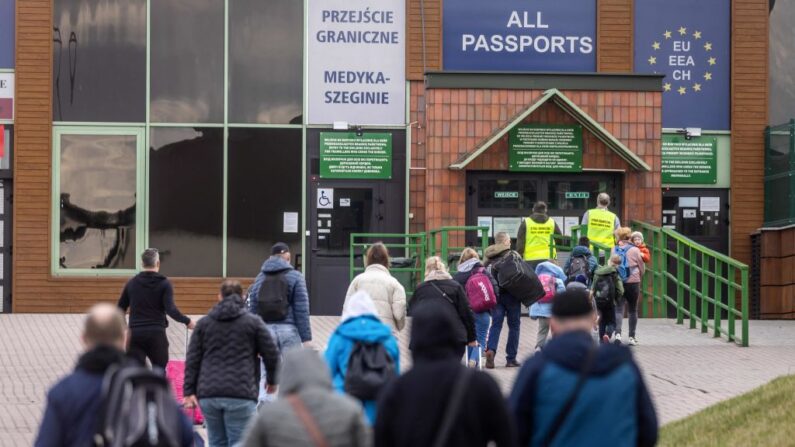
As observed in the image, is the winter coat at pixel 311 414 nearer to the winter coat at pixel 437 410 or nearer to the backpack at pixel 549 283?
the winter coat at pixel 437 410

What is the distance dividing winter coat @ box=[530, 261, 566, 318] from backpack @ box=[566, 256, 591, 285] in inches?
4.4

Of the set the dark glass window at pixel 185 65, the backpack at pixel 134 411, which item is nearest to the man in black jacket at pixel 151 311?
the backpack at pixel 134 411

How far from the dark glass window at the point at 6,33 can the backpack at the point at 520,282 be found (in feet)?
32.2

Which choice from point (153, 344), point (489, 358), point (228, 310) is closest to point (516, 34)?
point (489, 358)

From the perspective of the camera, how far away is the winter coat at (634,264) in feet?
60.1

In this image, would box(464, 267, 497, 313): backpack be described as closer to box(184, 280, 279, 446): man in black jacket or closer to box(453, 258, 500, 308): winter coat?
box(453, 258, 500, 308): winter coat

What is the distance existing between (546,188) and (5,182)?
26.6ft

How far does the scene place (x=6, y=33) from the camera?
22.8m

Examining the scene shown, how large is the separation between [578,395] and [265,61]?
57.3ft

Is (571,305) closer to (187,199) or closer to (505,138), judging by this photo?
(505,138)

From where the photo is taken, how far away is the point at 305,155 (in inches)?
916

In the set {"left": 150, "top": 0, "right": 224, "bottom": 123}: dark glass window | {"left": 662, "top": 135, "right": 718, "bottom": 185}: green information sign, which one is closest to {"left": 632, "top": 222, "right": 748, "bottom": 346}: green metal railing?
{"left": 662, "top": 135, "right": 718, "bottom": 185}: green information sign

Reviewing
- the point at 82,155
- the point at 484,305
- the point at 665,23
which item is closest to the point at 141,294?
the point at 484,305

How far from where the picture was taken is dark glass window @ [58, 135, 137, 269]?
22.9m
